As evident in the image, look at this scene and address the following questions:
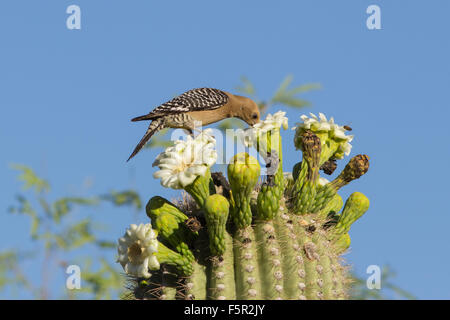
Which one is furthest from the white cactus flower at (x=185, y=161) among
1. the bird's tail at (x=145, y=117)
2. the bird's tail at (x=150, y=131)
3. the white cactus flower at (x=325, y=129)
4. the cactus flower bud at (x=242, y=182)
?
the bird's tail at (x=150, y=131)

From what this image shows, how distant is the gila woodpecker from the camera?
676 cm

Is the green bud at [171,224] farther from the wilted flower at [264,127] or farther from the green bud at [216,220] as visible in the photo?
the wilted flower at [264,127]

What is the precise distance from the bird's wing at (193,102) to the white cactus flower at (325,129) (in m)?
2.80

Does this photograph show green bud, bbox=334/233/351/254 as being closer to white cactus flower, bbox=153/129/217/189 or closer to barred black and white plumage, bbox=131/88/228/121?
white cactus flower, bbox=153/129/217/189

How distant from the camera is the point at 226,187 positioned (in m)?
→ 3.95

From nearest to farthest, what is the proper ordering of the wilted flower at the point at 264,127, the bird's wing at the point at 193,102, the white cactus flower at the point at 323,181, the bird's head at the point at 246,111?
the wilted flower at the point at 264,127
the white cactus flower at the point at 323,181
the bird's wing at the point at 193,102
the bird's head at the point at 246,111

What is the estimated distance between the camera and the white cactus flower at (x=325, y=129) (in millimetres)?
4027

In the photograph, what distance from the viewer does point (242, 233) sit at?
3.66 metres

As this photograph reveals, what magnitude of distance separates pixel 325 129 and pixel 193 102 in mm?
3165

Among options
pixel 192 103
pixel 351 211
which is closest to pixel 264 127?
pixel 351 211

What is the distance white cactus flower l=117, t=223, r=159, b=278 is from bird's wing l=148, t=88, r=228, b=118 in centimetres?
313

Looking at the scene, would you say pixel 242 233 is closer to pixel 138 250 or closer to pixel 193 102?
pixel 138 250
